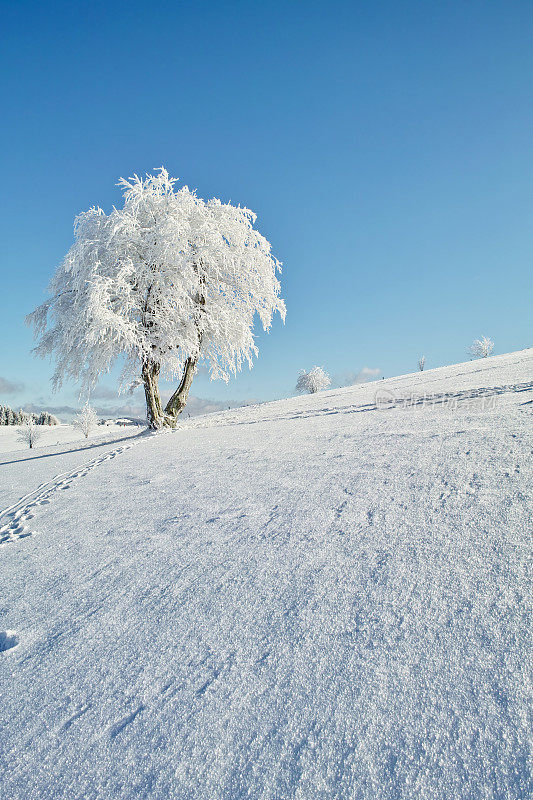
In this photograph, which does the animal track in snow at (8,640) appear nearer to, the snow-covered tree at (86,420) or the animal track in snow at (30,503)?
the animal track in snow at (30,503)

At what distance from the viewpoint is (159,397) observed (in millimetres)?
12258

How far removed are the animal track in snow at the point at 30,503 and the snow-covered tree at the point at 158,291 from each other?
3.99 metres

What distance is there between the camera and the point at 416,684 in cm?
167

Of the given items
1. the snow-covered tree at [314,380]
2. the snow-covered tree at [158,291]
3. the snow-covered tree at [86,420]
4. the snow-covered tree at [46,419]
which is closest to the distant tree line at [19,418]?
the snow-covered tree at [46,419]

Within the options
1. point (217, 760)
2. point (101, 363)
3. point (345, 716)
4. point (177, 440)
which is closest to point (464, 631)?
point (345, 716)

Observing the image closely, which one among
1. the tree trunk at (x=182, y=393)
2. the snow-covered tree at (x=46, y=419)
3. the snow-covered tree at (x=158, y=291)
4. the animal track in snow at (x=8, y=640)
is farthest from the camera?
the snow-covered tree at (x=46, y=419)

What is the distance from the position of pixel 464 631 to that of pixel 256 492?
239 centimetres

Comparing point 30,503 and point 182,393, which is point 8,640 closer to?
point 30,503

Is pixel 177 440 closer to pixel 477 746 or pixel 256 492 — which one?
pixel 256 492

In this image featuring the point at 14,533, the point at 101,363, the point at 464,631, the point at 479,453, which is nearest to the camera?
the point at 464,631

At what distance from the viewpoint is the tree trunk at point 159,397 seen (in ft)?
38.4

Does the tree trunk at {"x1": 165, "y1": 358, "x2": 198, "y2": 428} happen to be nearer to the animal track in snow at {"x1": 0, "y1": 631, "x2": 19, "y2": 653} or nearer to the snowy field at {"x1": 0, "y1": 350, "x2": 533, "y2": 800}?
the snowy field at {"x1": 0, "y1": 350, "x2": 533, "y2": 800}

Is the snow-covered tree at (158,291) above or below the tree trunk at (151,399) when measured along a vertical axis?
above

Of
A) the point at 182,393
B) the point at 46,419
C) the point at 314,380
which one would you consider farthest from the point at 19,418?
the point at 182,393
